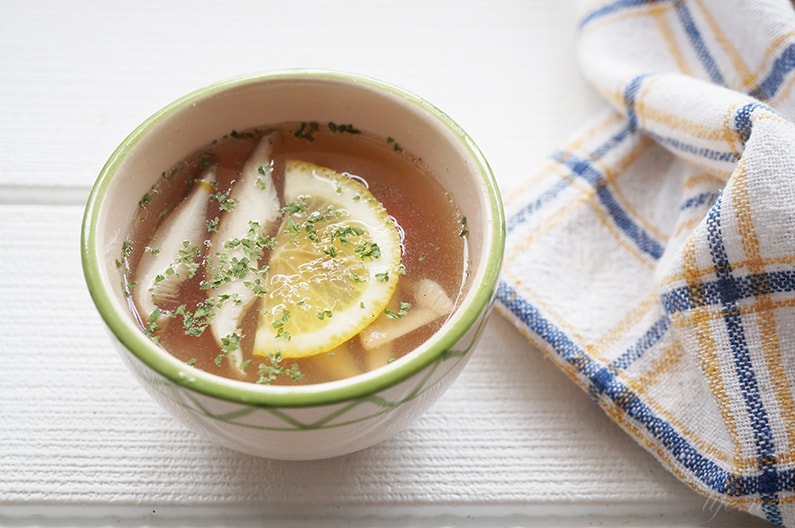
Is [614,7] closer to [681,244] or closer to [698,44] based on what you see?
[698,44]

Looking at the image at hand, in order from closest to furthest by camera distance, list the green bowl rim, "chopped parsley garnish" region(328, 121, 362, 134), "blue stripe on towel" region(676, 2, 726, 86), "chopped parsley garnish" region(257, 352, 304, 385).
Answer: the green bowl rim
"chopped parsley garnish" region(257, 352, 304, 385)
"chopped parsley garnish" region(328, 121, 362, 134)
"blue stripe on towel" region(676, 2, 726, 86)

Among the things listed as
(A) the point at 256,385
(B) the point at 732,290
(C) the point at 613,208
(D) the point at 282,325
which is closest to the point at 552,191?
(C) the point at 613,208

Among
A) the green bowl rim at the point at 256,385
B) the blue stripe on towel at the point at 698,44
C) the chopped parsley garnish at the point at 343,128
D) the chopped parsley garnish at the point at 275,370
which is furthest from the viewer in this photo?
the blue stripe on towel at the point at 698,44

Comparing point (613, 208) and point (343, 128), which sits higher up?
point (343, 128)

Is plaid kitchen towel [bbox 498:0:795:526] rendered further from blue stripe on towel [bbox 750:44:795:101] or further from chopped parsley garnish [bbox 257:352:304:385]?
chopped parsley garnish [bbox 257:352:304:385]

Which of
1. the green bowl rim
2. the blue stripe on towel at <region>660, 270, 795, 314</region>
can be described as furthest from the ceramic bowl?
the blue stripe on towel at <region>660, 270, 795, 314</region>

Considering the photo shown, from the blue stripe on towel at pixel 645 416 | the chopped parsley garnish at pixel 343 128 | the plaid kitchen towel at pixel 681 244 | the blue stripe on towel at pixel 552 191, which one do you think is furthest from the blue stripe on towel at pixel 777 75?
the chopped parsley garnish at pixel 343 128

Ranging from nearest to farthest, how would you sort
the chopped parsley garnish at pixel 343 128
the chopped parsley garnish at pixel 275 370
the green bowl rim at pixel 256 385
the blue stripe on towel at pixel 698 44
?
the green bowl rim at pixel 256 385
the chopped parsley garnish at pixel 275 370
the chopped parsley garnish at pixel 343 128
the blue stripe on towel at pixel 698 44

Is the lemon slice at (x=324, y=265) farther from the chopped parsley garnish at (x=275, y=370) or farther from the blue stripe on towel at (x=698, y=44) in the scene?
the blue stripe on towel at (x=698, y=44)
